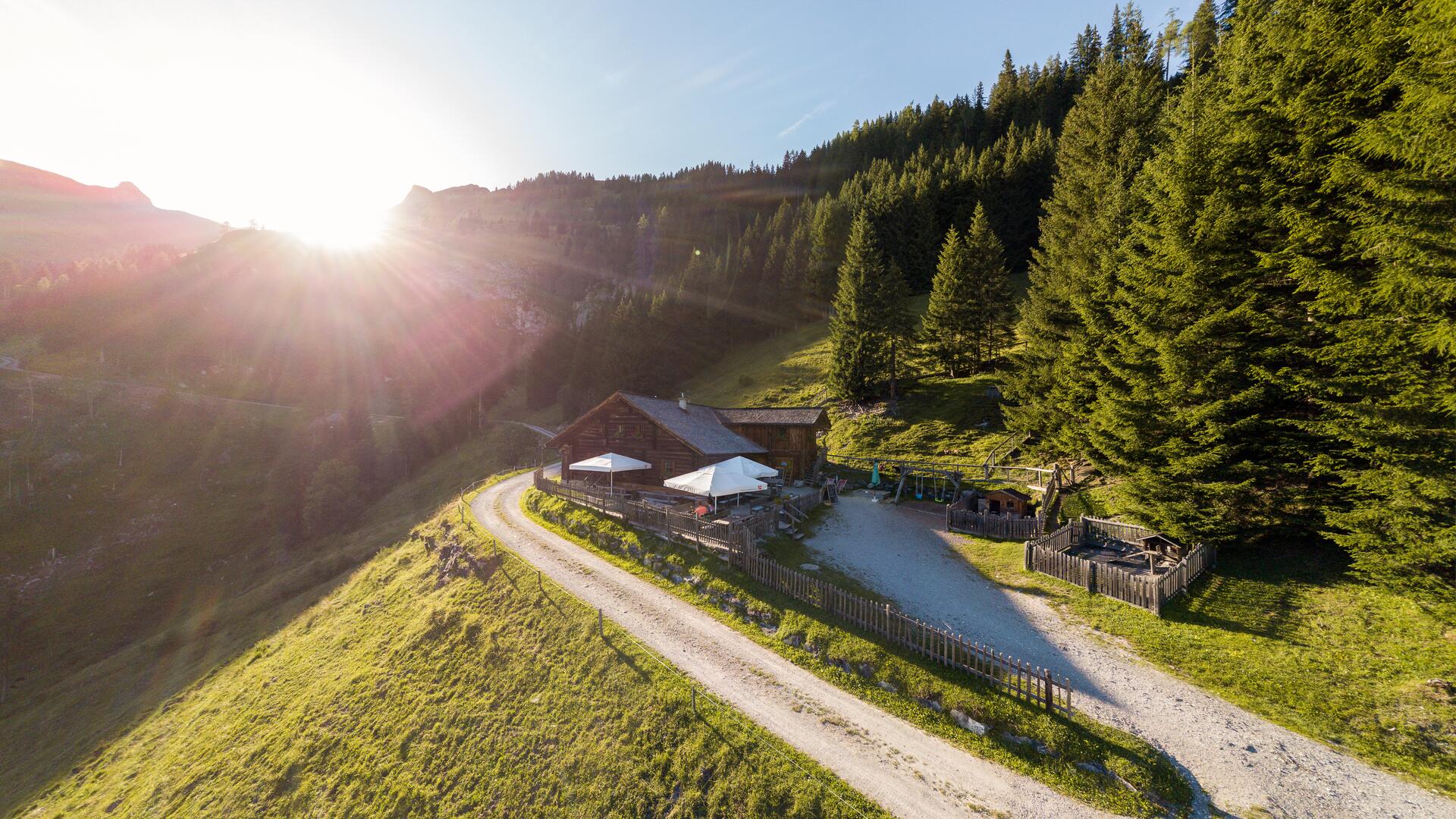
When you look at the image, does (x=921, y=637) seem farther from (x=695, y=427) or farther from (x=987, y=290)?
(x=987, y=290)

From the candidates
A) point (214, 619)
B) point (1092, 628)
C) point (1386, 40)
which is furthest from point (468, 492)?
point (1386, 40)

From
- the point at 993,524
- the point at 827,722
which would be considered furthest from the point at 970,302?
the point at 827,722

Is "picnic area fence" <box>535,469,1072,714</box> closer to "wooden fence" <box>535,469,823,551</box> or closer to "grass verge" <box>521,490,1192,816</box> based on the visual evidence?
"wooden fence" <box>535,469,823,551</box>

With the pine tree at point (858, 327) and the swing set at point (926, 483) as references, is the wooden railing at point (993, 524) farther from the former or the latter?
the pine tree at point (858, 327)

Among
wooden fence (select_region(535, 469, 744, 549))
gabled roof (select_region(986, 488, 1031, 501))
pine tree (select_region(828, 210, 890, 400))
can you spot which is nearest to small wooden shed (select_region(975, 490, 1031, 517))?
gabled roof (select_region(986, 488, 1031, 501))

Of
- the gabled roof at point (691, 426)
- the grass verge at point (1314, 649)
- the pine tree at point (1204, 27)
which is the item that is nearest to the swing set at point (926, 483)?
the gabled roof at point (691, 426)
